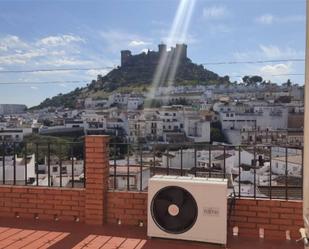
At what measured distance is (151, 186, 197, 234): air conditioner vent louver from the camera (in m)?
3.35

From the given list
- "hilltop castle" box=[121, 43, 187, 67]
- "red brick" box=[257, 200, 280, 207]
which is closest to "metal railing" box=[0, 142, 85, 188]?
"red brick" box=[257, 200, 280, 207]

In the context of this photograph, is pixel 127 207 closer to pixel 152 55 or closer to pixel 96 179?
pixel 96 179

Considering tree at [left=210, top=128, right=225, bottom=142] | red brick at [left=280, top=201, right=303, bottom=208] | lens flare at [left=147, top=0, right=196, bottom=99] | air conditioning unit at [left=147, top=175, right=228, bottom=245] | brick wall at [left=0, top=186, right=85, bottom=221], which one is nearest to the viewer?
air conditioning unit at [left=147, top=175, right=228, bottom=245]

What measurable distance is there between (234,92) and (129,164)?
33542 mm

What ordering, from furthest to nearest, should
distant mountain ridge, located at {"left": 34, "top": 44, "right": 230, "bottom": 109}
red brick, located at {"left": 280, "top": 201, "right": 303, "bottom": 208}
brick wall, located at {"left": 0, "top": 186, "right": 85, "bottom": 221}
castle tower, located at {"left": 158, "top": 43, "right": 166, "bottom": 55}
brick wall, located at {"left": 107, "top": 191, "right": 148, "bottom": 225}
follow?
castle tower, located at {"left": 158, "top": 43, "right": 166, "bottom": 55} < distant mountain ridge, located at {"left": 34, "top": 44, "right": 230, "bottom": 109} < brick wall, located at {"left": 0, "top": 186, "right": 85, "bottom": 221} < brick wall, located at {"left": 107, "top": 191, "right": 148, "bottom": 225} < red brick, located at {"left": 280, "top": 201, "right": 303, "bottom": 208}

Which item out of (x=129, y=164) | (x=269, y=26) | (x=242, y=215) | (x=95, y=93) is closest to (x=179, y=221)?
(x=242, y=215)

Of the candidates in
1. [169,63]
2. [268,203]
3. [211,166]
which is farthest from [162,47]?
[268,203]

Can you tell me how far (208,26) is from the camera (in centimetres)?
3325

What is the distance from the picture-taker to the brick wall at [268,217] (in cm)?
342

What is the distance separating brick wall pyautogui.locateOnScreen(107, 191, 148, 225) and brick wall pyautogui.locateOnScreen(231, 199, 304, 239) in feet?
2.91

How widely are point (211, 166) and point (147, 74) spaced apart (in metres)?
31.3

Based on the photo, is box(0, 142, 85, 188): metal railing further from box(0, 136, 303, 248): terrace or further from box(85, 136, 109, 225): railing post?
box(85, 136, 109, 225): railing post

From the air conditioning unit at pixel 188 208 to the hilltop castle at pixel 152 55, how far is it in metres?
31.5

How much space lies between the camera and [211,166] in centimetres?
397
